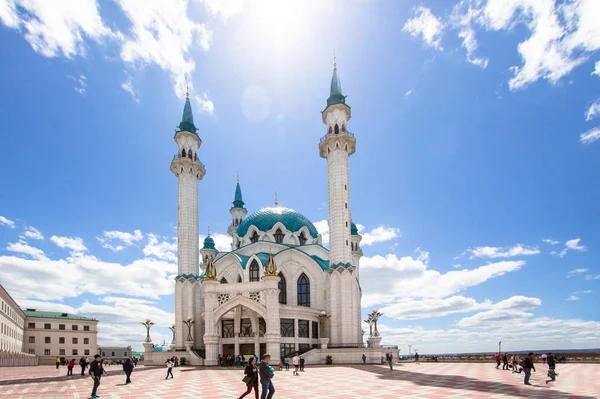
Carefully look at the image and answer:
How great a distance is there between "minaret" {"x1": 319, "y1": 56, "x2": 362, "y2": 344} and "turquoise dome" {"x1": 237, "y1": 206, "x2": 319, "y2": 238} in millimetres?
10328

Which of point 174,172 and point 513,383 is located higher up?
point 174,172

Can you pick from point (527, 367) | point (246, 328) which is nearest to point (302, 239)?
point (246, 328)

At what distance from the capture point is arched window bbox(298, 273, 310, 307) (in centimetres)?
5059

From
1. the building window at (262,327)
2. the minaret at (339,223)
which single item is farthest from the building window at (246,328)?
the minaret at (339,223)

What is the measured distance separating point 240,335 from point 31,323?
5051 cm

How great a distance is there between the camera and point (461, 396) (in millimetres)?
15859

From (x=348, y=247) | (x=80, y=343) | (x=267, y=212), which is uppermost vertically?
(x=267, y=212)

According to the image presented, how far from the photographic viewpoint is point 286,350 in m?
43.1

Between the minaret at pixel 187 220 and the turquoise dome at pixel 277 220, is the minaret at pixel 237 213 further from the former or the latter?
the minaret at pixel 187 220

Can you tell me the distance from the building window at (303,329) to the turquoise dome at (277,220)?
48.0ft

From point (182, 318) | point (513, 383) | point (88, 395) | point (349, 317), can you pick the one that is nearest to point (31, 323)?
point (182, 318)

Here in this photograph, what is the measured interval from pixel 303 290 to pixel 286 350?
30.1 feet

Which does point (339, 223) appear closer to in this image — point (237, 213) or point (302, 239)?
point (302, 239)

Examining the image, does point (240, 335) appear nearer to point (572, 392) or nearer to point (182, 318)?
point (182, 318)
